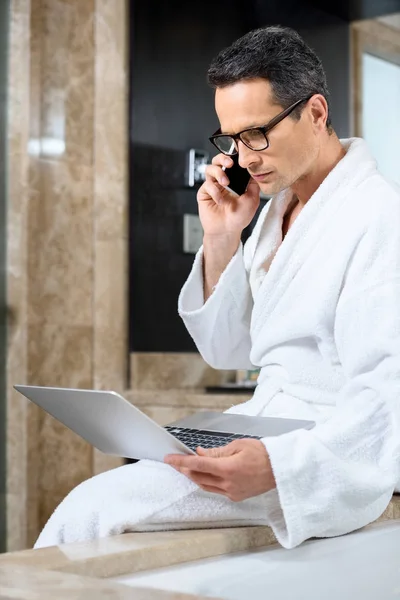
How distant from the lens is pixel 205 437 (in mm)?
1521

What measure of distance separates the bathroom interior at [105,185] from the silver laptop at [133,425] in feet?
5.59

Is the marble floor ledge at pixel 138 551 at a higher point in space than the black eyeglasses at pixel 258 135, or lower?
lower

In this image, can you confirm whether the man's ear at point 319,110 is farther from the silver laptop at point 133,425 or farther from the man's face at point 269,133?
the silver laptop at point 133,425

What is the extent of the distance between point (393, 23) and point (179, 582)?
8.08 ft

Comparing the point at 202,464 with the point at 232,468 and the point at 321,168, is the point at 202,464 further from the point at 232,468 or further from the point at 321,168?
the point at 321,168

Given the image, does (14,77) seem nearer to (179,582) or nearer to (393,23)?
(393,23)

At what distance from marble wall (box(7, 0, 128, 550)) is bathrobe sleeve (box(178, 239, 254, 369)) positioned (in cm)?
153

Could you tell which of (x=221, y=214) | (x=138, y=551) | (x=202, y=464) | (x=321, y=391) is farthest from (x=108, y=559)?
(x=221, y=214)

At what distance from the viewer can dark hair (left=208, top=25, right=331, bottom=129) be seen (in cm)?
160

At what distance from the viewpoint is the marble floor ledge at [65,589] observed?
3.19 feet

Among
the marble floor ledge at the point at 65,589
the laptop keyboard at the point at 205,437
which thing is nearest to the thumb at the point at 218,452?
the laptop keyboard at the point at 205,437

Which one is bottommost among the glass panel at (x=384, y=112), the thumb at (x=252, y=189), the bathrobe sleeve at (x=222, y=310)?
the bathrobe sleeve at (x=222, y=310)

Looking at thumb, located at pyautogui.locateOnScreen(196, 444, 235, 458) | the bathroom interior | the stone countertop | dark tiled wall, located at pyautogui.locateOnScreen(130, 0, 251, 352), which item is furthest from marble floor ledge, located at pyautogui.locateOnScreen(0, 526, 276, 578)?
dark tiled wall, located at pyautogui.locateOnScreen(130, 0, 251, 352)

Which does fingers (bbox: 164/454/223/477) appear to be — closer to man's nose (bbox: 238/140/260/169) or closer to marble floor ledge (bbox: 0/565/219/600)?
marble floor ledge (bbox: 0/565/219/600)
